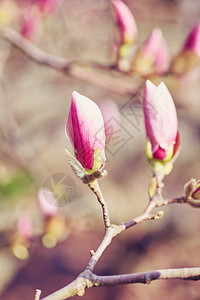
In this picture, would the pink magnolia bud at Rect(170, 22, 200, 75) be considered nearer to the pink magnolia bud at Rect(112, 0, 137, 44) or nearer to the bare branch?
the pink magnolia bud at Rect(112, 0, 137, 44)

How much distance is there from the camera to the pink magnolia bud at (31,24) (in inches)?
54.3

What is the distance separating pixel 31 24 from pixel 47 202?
71 centimetres

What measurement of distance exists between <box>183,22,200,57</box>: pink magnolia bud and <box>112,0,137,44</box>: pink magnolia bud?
0.56ft

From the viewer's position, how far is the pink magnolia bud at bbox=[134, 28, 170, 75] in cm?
125

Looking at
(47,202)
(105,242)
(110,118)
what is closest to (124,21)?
(110,118)

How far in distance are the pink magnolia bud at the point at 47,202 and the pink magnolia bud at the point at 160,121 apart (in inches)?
15.0

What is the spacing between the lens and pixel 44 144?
7.73 ft

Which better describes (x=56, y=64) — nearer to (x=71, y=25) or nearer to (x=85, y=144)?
(x=85, y=144)

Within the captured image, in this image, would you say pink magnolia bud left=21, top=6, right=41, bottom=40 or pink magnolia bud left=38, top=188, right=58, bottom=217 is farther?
pink magnolia bud left=21, top=6, right=41, bottom=40

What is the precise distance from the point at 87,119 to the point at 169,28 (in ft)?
7.51

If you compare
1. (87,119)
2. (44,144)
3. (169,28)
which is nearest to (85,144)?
(87,119)

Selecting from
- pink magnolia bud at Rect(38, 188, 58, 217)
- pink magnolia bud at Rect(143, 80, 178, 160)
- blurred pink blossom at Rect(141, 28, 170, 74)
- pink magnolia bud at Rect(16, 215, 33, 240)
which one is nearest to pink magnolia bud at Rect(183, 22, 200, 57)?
blurred pink blossom at Rect(141, 28, 170, 74)

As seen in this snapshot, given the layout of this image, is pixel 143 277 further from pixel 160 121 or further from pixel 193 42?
pixel 193 42

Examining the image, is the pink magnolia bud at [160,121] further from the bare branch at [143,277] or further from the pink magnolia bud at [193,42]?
the pink magnolia bud at [193,42]
